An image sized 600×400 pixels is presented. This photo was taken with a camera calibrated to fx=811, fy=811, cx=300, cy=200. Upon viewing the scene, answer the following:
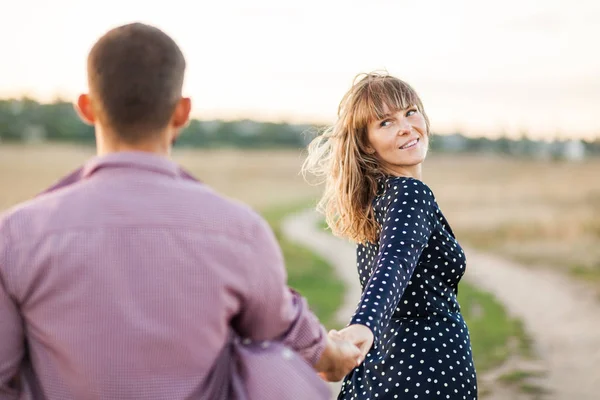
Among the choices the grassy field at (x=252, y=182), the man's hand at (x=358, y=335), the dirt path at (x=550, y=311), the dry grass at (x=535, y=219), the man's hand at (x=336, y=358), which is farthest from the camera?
the dry grass at (x=535, y=219)

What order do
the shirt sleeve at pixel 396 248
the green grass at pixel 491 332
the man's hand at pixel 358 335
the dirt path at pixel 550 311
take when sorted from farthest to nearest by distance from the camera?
the green grass at pixel 491 332
the dirt path at pixel 550 311
the shirt sleeve at pixel 396 248
the man's hand at pixel 358 335

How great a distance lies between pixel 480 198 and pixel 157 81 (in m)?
32.0

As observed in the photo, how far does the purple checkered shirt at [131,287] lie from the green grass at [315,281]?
285 inches

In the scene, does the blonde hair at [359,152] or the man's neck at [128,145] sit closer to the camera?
the man's neck at [128,145]

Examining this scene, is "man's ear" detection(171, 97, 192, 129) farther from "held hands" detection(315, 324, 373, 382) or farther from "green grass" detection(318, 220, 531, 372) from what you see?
"green grass" detection(318, 220, 531, 372)

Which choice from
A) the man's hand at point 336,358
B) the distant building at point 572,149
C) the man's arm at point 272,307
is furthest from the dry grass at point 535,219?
the distant building at point 572,149

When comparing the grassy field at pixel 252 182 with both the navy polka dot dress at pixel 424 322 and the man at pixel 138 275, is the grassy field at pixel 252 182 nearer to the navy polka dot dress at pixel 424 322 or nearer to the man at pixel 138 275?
the navy polka dot dress at pixel 424 322

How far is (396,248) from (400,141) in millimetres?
610

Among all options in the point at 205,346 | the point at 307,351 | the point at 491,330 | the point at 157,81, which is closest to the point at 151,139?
the point at 157,81

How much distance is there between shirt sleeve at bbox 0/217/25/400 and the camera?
5.84ft

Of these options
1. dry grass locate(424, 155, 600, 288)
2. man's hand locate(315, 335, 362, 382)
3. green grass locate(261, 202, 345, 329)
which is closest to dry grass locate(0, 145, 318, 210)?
dry grass locate(424, 155, 600, 288)

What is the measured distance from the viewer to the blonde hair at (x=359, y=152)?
10.5 ft

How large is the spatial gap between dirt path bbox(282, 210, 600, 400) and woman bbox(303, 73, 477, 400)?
3.92 meters

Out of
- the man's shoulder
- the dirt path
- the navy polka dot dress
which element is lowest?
the dirt path
